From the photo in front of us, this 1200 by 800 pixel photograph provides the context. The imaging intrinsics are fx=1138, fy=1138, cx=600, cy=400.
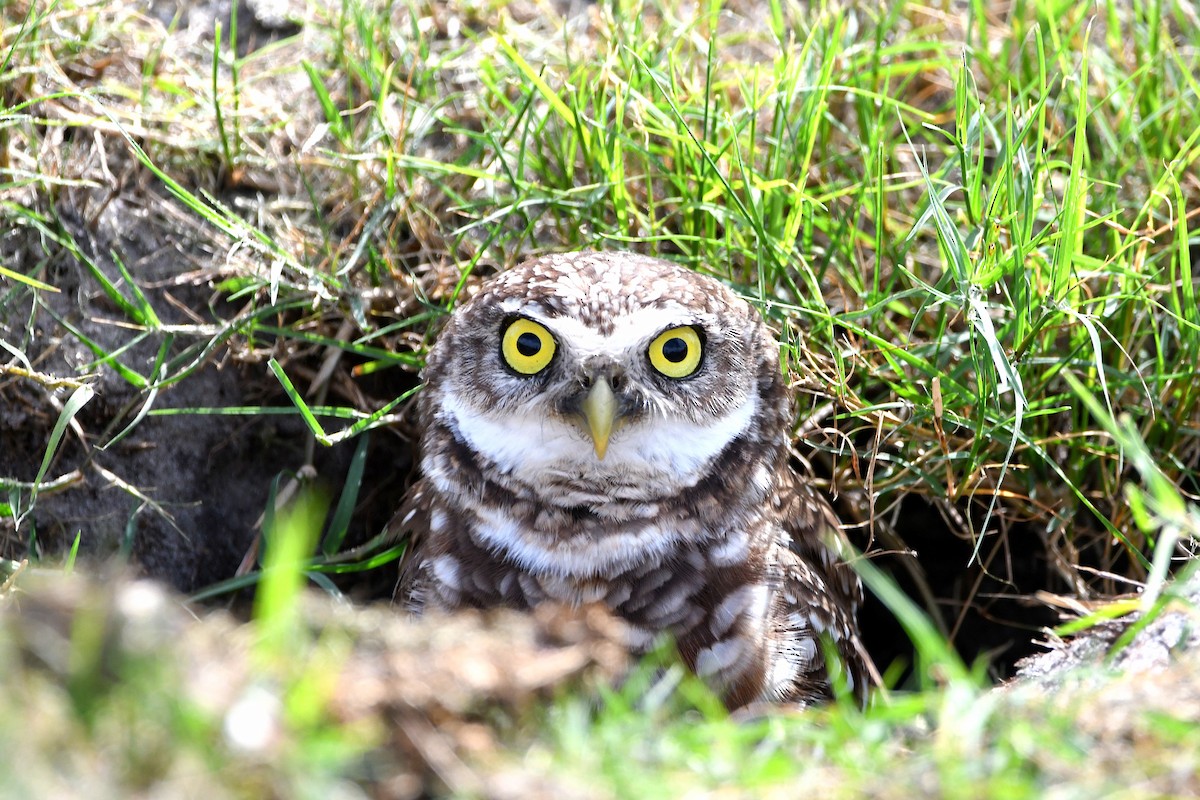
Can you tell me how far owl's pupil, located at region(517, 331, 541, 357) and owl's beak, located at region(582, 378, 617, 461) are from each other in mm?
Result: 166

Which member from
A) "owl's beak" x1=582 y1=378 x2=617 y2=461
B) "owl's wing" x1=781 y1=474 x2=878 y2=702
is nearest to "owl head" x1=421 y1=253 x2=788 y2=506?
"owl's beak" x1=582 y1=378 x2=617 y2=461

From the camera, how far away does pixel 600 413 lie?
2119mm

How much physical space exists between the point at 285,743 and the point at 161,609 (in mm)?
225

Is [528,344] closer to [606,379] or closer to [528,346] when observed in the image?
[528,346]

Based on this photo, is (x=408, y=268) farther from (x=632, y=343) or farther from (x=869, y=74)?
(x=869, y=74)

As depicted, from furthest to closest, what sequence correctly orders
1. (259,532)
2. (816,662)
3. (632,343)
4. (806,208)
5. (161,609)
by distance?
(259,532), (806,208), (816,662), (632,343), (161,609)

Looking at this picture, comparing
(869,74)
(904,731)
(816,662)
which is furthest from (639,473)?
(869,74)

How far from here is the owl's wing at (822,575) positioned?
7.68 ft

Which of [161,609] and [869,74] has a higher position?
[869,74]

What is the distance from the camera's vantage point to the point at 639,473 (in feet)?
7.40

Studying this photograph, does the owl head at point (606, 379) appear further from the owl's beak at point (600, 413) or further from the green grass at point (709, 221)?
the green grass at point (709, 221)

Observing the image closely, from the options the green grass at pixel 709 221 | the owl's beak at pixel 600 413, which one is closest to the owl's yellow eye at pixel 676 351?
the owl's beak at pixel 600 413

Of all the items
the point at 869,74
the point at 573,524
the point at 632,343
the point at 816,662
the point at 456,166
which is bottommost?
the point at 816,662

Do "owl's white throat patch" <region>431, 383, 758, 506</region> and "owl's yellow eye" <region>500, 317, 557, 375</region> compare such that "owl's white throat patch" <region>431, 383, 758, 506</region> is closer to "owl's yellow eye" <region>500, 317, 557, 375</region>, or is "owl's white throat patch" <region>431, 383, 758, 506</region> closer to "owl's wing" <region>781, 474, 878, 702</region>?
"owl's yellow eye" <region>500, 317, 557, 375</region>
